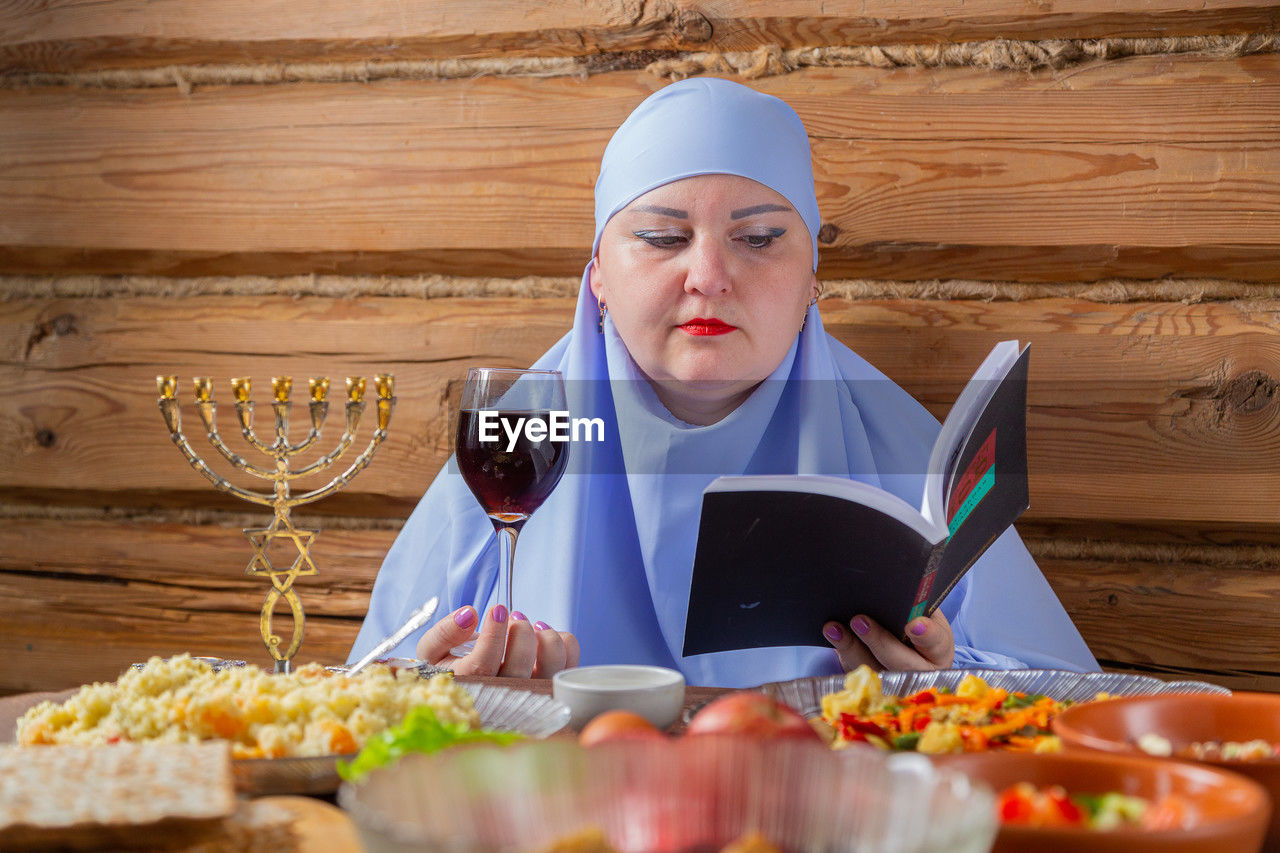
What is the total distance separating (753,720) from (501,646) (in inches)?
30.7

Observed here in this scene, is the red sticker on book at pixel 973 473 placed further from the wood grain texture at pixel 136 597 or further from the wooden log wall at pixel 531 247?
the wood grain texture at pixel 136 597

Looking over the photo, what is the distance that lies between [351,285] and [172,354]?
0.46m

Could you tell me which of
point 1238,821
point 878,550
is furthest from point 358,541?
point 1238,821

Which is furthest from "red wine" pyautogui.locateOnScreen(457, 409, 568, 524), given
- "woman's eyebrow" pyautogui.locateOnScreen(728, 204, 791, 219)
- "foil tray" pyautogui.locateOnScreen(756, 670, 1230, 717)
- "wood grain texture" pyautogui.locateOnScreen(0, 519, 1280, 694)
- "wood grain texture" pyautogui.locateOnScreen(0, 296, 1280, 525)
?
"wood grain texture" pyautogui.locateOnScreen(0, 519, 1280, 694)

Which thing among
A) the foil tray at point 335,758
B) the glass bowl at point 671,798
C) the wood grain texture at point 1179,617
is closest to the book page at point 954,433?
the foil tray at point 335,758

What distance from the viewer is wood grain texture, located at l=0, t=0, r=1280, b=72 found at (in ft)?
6.88

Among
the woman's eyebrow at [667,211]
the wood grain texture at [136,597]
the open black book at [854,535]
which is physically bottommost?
the wood grain texture at [136,597]

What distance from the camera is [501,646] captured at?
4.75 ft

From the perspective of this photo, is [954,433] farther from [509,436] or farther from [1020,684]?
[509,436]

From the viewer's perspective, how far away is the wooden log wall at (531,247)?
2.10m

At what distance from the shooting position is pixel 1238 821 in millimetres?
566

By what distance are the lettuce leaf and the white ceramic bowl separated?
0.18 metres

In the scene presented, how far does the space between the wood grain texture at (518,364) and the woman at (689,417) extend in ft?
0.91

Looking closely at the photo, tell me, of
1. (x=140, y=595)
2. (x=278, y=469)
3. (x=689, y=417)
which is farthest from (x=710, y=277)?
(x=140, y=595)
